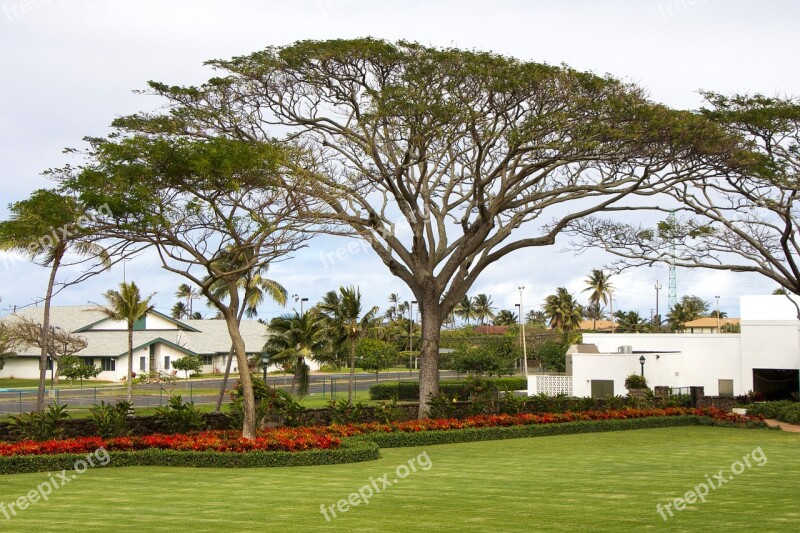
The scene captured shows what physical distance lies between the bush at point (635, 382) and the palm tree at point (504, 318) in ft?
271

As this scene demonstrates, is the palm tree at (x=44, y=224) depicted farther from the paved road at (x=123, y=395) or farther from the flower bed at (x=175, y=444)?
the paved road at (x=123, y=395)

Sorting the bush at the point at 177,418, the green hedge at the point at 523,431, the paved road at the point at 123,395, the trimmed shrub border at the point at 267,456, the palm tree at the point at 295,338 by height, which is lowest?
the paved road at the point at 123,395

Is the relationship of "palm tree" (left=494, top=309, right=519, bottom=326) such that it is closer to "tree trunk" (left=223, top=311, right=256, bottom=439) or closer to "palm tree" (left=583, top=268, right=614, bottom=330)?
"palm tree" (left=583, top=268, right=614, bottom=330)

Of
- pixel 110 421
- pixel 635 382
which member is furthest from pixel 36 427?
pixel 635 382

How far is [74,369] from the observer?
187 feet

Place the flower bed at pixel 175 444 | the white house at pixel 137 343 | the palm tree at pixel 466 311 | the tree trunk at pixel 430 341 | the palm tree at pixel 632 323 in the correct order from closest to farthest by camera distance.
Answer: the flower bed at pixel 175 444 → the tree trunk at pixel 430 341 → the white house at pixel 137 343 → the palm tree at pixel 632 323 → the palm tree at pixel 466 311

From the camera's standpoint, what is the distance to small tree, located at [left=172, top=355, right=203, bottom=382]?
206ft

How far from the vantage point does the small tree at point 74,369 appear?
57.3 metres

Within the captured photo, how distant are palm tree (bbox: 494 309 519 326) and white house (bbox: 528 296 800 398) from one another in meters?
78.9

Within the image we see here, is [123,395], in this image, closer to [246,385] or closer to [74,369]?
[74,369]

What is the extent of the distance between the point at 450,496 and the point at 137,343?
2226 inches

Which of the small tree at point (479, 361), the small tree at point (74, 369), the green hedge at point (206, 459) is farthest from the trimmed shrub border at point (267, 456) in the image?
the small tree at point (74, 369)

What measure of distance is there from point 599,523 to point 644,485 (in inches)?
150

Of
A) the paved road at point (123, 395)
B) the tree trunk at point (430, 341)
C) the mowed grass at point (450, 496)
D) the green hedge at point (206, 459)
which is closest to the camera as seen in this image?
the mowed grass at point (450, 496)
